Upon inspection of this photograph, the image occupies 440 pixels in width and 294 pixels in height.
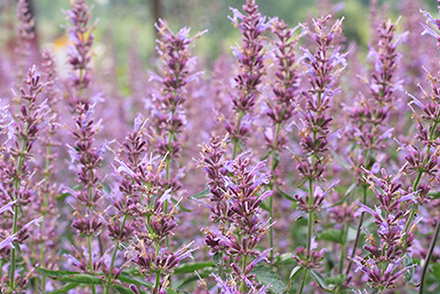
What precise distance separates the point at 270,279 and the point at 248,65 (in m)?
0.90

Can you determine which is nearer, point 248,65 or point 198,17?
point 248,65

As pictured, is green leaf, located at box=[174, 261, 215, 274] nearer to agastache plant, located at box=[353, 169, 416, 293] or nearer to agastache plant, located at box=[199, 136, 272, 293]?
agastache plant, located at box=[199, 136, 272, 293]

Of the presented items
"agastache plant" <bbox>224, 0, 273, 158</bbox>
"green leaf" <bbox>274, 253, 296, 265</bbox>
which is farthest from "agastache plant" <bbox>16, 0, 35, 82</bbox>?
"green leaf" <bbox>274, 253, 296, 265</bbox>

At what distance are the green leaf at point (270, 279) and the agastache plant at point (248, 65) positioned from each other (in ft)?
2.05

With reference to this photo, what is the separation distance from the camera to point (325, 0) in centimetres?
412

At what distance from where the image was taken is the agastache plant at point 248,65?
2160 mm

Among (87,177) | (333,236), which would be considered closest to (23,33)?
(87,177)

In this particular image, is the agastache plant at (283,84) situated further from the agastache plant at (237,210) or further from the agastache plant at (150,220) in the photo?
the agastache plant at (150,220)

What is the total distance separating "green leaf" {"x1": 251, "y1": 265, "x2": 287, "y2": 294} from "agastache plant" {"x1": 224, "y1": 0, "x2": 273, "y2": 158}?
2.05 ft

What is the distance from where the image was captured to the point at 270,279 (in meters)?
1.85

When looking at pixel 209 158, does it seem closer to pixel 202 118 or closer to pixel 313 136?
pixel 313 136

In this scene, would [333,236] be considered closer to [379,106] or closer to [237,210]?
[379,106]

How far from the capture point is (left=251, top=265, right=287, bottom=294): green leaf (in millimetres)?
1805

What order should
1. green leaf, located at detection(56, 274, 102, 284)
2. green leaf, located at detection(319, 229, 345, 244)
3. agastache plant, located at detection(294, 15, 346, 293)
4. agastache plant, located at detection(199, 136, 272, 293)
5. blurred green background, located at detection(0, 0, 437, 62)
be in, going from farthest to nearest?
blurred green background, located at detection(0, 0, 437, 62), green leaf, located at detection(319, 229, 345, 244), agastache plant, located at detection(294, 15, 346, 293), green leaf, located at detection(56, 274, 102, 284), agastache plant, located at detection(199, 136, 272, 293)
